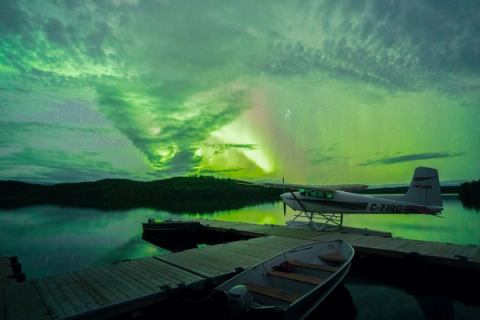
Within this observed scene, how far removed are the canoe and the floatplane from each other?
6.49m

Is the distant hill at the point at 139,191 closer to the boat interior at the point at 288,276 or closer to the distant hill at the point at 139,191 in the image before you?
the distant hill at the point at 139,191

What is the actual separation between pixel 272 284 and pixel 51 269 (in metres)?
12.0

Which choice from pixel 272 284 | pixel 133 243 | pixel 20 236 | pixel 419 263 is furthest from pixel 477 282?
pixel 20 236

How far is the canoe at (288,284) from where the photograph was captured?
182 inches

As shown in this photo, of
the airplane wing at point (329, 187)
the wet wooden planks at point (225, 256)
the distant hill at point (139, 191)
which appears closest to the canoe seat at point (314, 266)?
the wet wooden planks at point (225, 256)

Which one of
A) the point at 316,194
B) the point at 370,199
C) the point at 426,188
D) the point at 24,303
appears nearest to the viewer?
the point at 24,303

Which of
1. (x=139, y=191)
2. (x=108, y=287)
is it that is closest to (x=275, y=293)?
(x=108, y=287)

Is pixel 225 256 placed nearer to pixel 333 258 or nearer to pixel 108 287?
pixel 333 258

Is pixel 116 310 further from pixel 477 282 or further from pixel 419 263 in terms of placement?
pixel 477 282

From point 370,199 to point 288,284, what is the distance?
10.1 metres

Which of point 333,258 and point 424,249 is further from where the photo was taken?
point 424,249

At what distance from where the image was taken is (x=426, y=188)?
13.7 metres

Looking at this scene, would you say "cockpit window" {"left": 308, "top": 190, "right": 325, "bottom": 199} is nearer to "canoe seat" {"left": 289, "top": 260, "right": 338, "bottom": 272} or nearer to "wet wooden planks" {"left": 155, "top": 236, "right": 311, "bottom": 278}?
"wet wooden planks" {"left": 155, "top": 236, "right": 311, "bottom": 278}

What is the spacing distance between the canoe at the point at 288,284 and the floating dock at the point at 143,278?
0.80 metres
